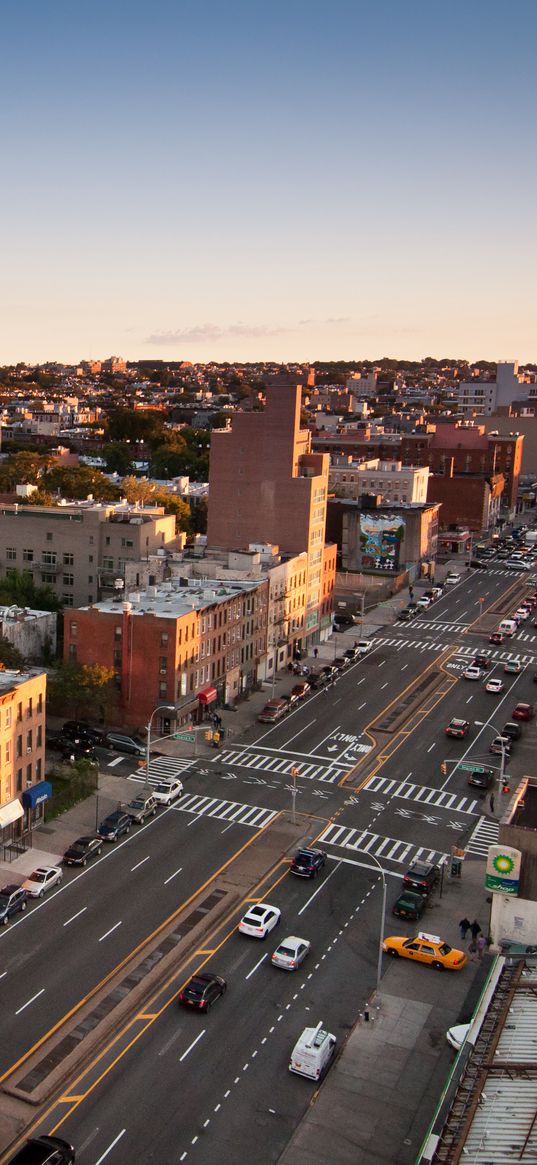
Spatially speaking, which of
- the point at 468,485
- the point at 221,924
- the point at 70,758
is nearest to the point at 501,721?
the point at 70,758

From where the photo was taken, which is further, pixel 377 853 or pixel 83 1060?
pixel 377 853

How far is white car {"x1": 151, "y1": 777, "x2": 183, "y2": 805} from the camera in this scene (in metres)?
66.2

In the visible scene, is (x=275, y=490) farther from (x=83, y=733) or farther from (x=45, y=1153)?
(x=45, y=1153)

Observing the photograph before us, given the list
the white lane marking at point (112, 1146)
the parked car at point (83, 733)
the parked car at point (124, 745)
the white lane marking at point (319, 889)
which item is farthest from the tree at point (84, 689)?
the white lane marking at point (112, 1146)

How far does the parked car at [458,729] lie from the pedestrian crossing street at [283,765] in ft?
34.5

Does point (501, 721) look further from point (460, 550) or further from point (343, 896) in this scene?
point (460, 550)

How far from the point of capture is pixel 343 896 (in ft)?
180

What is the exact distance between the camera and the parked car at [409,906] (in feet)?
173

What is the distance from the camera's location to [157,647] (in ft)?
258

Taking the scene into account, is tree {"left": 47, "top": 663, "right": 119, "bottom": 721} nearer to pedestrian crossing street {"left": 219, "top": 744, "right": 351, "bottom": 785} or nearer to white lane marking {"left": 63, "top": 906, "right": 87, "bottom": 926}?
pedestrian crossing street {"left": 219, "top": 744, "right": 351, "bottom": 785}

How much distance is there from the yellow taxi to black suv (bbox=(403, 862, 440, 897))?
5492 mm

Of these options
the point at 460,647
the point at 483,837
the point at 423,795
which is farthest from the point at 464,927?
the point at 460,647

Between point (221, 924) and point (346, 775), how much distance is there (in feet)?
78.3

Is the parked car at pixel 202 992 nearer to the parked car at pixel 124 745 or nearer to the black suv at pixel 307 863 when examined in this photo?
the black suv at pixel 307 863
